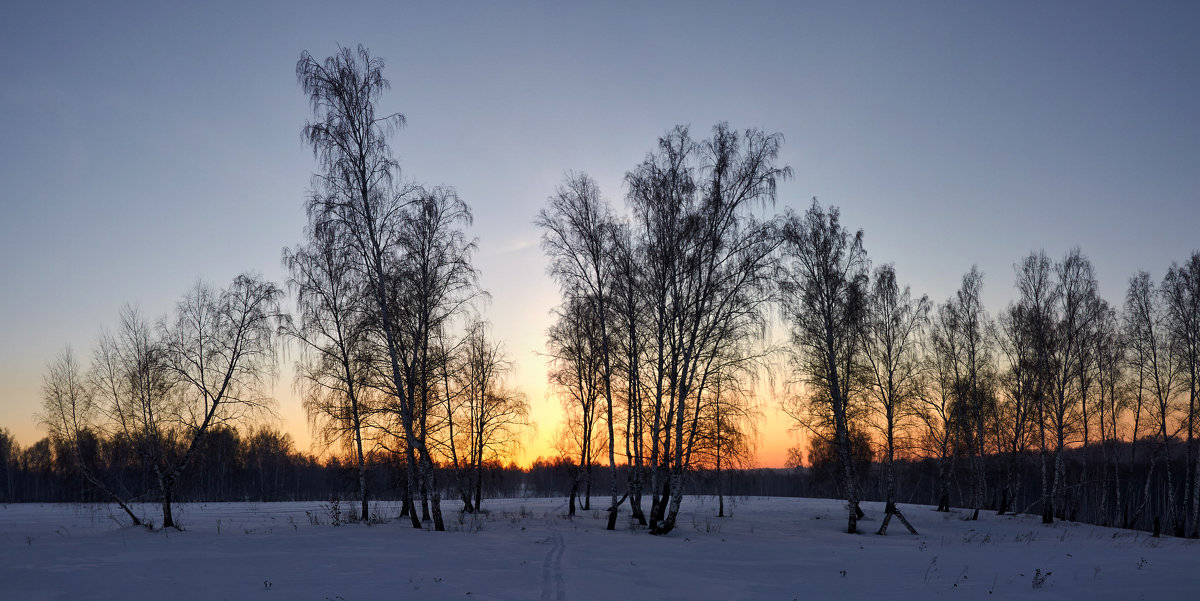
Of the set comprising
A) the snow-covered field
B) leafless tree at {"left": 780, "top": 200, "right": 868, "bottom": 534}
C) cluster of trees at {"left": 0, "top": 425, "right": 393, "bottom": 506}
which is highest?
leafless tree at {"left": 780, "top": 200, "right": 868, "bottom": 534}

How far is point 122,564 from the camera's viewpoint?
1194cm

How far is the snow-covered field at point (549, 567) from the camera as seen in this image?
10.3 m

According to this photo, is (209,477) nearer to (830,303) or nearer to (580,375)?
(580,375)

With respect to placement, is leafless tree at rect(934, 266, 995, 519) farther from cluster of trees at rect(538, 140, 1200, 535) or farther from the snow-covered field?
the snow-covered field

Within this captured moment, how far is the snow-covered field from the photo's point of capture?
10312 millimetres

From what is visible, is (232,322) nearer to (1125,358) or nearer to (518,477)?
(1125,358)

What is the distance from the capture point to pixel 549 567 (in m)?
13.2

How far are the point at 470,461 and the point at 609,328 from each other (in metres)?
14.1

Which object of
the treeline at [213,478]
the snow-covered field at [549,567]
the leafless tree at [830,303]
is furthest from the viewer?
the treeline at [213,478]

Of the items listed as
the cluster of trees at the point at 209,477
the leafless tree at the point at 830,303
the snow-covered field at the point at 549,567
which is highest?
the leafless tree at the point at 830,303

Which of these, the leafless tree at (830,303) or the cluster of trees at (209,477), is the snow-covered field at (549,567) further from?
the cluster of trees at (209,477)

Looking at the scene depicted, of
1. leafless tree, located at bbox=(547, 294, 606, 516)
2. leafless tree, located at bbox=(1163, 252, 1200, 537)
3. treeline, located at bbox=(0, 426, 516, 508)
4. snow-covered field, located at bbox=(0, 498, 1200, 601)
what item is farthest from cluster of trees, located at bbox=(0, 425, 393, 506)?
leafless tree, located at bbox=(1163, 252, 1200, 537)

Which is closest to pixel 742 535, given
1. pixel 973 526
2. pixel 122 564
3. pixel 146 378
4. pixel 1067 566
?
pixel 1067 566

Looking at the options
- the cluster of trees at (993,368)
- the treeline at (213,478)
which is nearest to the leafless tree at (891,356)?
the cluster of trees at (993,368)
